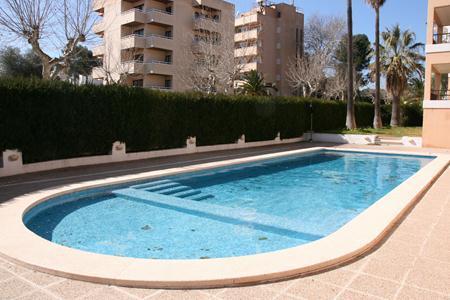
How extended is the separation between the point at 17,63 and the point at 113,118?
31.6 m

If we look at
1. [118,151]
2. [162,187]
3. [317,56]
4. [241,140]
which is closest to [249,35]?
[317,56]

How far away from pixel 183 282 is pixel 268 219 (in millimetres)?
3631

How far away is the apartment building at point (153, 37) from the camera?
36.9m

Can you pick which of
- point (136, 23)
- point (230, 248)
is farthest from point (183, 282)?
point (136, 23)

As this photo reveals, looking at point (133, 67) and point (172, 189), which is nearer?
point (172, 189)

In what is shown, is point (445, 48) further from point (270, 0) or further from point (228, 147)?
point (270, 0)

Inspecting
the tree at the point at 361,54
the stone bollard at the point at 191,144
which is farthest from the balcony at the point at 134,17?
the tree at the point at 361,54

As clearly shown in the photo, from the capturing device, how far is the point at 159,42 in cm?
3725

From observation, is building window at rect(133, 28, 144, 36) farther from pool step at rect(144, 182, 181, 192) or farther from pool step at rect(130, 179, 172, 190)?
pool step at rect(144, 182, 181, 192)

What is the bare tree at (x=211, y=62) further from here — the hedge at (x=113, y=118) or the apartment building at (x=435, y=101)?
the apartment building at (x=435, y=101)

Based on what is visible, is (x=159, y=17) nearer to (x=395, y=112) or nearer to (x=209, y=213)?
(x=395, y=112)

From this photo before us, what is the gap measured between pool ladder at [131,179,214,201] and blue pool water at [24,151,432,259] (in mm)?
29

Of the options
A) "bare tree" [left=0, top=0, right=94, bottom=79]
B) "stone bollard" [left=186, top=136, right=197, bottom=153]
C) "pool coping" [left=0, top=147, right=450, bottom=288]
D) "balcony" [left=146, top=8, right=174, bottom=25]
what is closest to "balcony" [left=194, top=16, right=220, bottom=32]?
"balcony" [left=146, top=8, right=174, bottom=25]

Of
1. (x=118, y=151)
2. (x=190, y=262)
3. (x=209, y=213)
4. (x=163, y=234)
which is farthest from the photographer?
(x=118, y=151)
